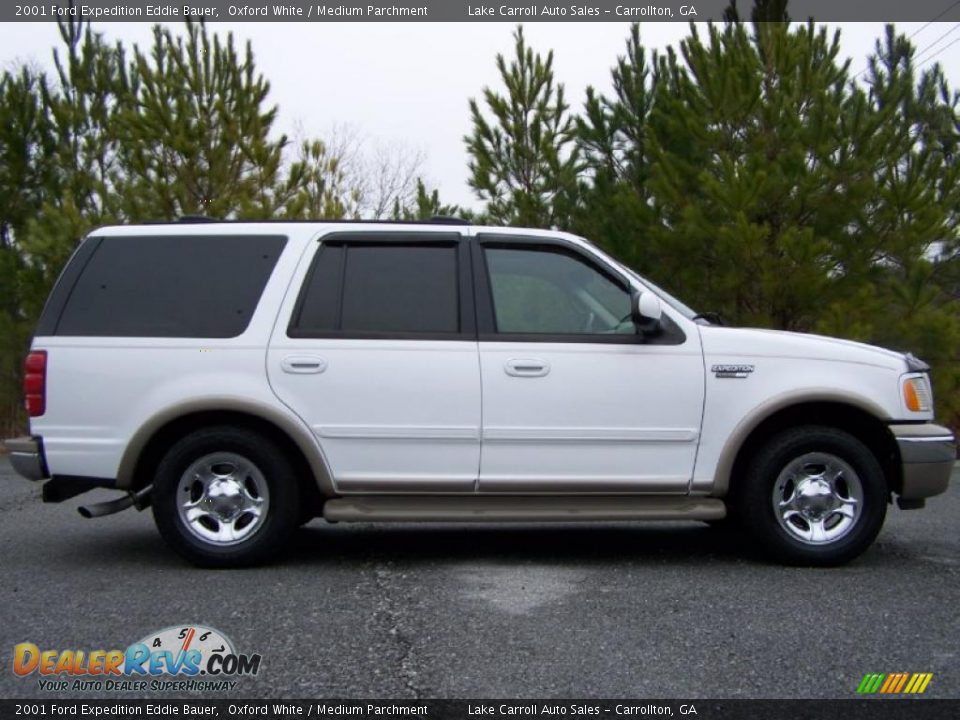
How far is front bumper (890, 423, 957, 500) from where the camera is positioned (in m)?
6.16

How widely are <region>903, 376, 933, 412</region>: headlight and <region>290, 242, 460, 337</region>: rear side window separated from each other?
253 cm

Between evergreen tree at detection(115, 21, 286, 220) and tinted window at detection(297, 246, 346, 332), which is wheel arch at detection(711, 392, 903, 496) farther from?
evergreen tree at detection(115, 21, 286, 220)

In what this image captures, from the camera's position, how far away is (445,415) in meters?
6.11

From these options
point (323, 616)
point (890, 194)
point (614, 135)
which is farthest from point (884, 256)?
point (323, 616)

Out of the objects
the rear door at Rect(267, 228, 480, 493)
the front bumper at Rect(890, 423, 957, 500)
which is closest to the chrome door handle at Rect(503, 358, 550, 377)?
the rear door at Rect(267, 228, 480, 493)

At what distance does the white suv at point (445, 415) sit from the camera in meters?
6.10

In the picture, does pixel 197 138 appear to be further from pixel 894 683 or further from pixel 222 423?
pixel 894 683

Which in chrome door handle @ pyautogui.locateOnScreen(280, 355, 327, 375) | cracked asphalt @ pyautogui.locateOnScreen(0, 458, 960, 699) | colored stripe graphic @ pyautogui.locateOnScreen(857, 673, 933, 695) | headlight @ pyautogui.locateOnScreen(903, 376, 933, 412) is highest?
chrome door handle @ pyautogui.locateOnScreen(280, 355, 327, 375)

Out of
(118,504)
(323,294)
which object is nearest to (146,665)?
(118,504)

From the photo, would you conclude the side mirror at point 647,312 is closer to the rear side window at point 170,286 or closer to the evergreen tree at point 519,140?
the rear side window at point 170,286

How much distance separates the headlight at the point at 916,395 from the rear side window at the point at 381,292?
2.53m

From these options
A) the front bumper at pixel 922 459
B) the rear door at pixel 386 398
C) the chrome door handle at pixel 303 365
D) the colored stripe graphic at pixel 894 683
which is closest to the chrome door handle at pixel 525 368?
the rear door at pixel 386 398

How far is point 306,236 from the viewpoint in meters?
6.48

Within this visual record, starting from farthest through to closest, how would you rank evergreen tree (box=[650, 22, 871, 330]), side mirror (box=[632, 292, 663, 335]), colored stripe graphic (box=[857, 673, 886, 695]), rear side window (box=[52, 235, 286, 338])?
1. evergreen tree (box=[650, 22, 871, 330])
2. rear side window (box=[52, 235, 286, 338])
3. side mirror (box=[632, 292, 663, 335])
4. colored stripe graphic (box=[857, 673, 886, 695])
